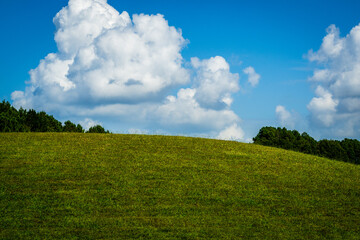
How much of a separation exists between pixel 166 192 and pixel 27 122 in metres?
38.2

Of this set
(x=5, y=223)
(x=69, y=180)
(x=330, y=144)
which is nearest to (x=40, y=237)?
(x=5, y=223)

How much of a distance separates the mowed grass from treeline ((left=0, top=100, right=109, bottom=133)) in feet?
42.1

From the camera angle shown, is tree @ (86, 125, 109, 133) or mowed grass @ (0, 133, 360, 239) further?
tree @ (86, 125, 109, 133)

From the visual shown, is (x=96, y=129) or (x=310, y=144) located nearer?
(x=96, y=129)

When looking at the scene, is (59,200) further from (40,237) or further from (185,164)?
(185,164)

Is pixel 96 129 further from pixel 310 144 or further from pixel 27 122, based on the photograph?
pixel 310 144

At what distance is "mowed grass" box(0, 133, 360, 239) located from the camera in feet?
50.7

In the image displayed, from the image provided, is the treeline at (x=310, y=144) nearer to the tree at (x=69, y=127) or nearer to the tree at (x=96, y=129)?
the tree at (x=96, y=129)

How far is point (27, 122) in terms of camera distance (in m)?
50.8

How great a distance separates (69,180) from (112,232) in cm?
837

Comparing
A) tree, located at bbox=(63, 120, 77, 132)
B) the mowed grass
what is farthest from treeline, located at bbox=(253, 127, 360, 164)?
the mowed grass

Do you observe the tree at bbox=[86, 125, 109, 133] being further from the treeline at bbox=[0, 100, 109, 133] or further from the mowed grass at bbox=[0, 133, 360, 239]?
the mowed grass at bbox=[0, 133, 360, 239]

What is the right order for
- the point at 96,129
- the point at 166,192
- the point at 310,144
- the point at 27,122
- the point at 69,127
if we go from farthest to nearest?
the point at 310,144 → the point at 96,129 → the point at 69,127 → the point at 27,122 → the point at 166,192

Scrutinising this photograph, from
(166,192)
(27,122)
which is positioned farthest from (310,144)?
(166,192)
